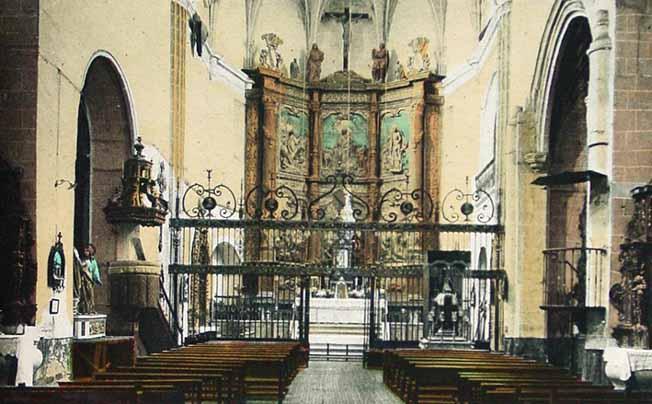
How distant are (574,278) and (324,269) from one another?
4612mm

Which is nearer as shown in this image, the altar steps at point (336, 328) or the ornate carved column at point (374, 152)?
the altar steps at point (336, 328)

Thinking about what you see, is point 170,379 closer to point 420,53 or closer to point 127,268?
point 127,268

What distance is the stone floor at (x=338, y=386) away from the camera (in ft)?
42.2

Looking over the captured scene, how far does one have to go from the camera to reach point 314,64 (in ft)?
101

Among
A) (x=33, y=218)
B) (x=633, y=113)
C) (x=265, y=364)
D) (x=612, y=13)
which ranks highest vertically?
(x=612, y=13)

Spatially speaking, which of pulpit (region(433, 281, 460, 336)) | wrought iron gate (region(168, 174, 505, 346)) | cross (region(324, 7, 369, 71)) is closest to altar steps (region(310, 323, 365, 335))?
wrought iron gate (region(168, 174, 505, 346))

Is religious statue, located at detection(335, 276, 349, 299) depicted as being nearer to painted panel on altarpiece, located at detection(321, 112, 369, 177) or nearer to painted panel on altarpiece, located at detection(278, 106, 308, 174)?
painted panel on altarpiece, located at detection(278, 106, 308, 174)

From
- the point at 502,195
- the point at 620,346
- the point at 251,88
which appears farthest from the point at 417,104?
the point at 620,346

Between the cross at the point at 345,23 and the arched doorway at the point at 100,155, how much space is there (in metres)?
14.8

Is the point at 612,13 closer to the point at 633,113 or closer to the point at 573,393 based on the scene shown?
the point at 633,113

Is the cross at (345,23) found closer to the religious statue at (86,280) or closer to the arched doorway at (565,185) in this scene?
the arched doorway at (565,185)

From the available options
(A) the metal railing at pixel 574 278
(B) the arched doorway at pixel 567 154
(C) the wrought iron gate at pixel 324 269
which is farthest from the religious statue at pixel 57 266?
(B) the arched doorway at pixel 567 154

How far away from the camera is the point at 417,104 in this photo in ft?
94.9

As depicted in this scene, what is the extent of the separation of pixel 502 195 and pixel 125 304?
805 cm
